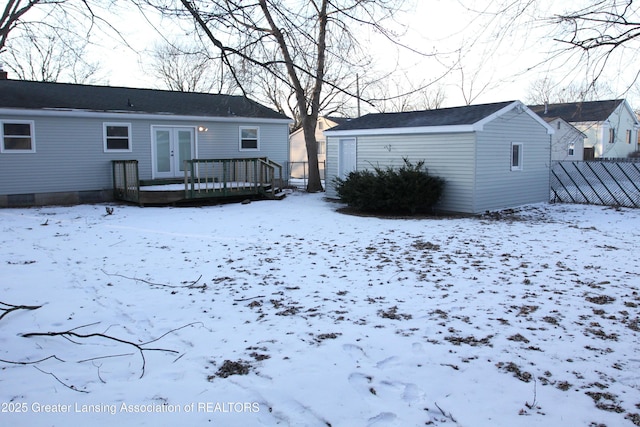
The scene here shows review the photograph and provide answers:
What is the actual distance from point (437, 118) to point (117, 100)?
34.6 feet

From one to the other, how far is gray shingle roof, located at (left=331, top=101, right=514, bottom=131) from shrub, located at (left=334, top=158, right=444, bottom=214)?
4.26ft

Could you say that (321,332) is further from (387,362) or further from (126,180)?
(126,180)

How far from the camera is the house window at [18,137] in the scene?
14602 millimetres

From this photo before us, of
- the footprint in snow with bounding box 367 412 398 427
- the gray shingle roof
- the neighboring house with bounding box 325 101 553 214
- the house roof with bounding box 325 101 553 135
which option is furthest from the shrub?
the footprint in snow with bounding box 367 412 398 427

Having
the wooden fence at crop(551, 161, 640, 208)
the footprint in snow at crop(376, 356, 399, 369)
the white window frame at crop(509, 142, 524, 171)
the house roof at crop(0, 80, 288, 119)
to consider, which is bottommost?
the footprint in snow at crop(376, 356, 399, 369)

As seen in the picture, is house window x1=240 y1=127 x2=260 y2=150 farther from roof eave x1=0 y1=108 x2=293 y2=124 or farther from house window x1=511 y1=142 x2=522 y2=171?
house window x1=511 y1=142 x2=522 y2=171

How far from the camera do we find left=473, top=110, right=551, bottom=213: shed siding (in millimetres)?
13711

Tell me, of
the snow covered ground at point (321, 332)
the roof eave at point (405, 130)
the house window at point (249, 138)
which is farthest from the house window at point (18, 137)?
the roof eave at point (405, 130)

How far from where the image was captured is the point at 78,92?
16969 millimetres

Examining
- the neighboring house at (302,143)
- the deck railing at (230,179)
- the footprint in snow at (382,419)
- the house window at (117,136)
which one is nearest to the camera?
the footprint in snow at (382,419)

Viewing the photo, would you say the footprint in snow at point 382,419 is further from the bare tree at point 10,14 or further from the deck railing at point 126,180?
the deck railing at point 126,180

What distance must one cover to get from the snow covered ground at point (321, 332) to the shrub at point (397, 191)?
3825 mm

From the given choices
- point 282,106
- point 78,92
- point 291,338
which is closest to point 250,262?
point 291,338

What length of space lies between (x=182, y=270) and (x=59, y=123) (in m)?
10.6
